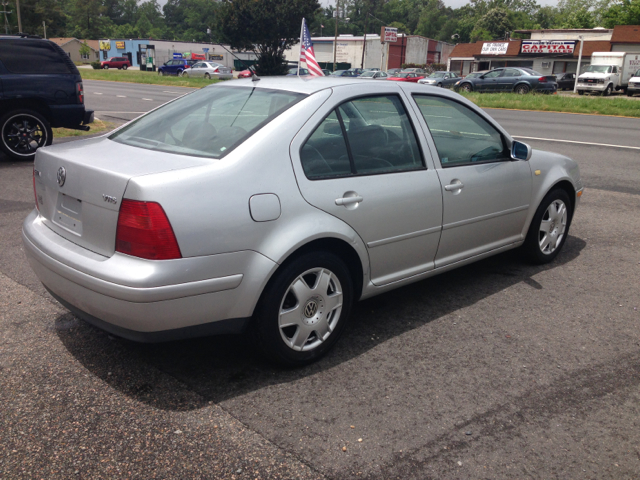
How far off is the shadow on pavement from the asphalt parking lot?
12 millimetres

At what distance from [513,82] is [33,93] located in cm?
2709

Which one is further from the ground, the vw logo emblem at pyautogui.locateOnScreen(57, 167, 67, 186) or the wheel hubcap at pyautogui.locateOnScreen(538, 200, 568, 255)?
the vw logo emblem at pyautogui.locateOnScreen(57, 167, 67, 186)

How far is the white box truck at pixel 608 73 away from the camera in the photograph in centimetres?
3574

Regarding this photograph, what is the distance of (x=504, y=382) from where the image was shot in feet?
10.9

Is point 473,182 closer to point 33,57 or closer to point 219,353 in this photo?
point 219,353

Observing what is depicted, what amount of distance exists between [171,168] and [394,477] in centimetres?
181

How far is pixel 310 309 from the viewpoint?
338 centimetres

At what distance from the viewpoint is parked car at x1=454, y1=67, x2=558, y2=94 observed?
3055 centimetres

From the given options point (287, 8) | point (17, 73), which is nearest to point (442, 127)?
point (17, 73)

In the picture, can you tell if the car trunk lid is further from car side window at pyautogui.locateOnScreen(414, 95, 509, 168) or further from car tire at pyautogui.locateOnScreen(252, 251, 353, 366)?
car side window at pyautogui.locateOnScreen(414, 95, 509, 168)

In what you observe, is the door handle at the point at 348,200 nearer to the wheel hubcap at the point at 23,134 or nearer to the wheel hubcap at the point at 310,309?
the wheel hubcap at the point at 310,309

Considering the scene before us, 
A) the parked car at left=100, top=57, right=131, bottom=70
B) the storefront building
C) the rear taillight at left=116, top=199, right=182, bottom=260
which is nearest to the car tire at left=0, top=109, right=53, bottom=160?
the rear taillight at left=116, top=199, right=182, bottom=260

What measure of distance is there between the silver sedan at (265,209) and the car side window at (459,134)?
0.02 metres

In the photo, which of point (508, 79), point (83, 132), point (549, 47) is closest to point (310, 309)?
point (83, 132)
